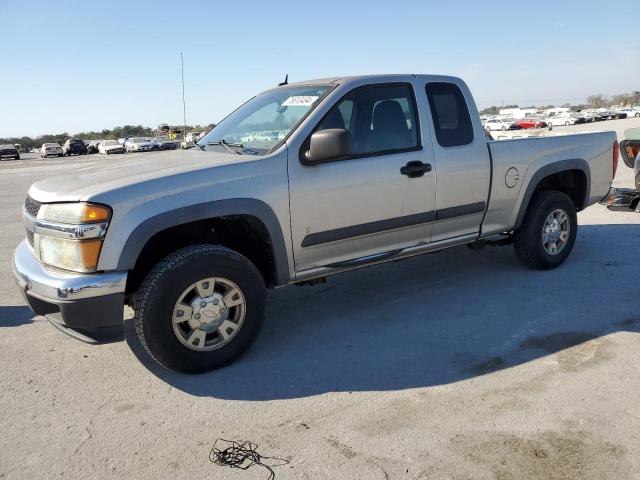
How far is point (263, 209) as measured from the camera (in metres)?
3.58

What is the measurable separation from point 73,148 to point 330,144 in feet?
172

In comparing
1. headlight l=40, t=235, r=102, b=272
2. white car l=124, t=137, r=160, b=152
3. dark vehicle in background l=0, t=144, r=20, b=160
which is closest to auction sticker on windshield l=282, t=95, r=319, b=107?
headlight l=40, t=235, r=102, b=272

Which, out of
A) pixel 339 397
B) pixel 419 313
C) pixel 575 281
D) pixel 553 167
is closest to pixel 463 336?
pixel 419 313

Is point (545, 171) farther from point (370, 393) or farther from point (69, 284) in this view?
point (69, 284)

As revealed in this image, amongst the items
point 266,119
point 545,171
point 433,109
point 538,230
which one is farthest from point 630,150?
point 266,119

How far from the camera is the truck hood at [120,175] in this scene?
325 cm

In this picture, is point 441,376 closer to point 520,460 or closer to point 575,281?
point 520,460

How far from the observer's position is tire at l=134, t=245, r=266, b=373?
3279mm

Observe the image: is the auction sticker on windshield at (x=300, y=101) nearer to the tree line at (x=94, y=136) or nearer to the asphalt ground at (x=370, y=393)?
the asphalt ground at (x=370, y=393)

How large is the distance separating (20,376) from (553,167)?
15.7 feet

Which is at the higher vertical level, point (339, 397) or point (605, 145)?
point (605, 145)

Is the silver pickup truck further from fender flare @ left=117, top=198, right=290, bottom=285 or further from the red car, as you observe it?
the red car

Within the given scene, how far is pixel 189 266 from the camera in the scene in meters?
3.34

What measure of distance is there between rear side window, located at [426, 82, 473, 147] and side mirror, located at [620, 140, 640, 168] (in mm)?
3991
